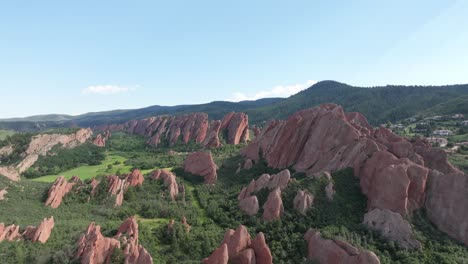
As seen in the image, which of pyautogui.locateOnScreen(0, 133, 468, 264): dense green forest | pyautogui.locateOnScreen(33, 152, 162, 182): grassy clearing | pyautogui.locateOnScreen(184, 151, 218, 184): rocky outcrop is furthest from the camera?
pyautogui.locateOnScreen(33, 152, 162, 182): grassy clearing

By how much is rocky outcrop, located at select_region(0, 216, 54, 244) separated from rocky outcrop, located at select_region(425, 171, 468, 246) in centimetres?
5973

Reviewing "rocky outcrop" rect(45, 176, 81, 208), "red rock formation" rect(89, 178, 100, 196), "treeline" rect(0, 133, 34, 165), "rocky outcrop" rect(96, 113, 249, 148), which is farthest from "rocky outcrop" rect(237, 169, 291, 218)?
"treeline" rect(0, 133, 34, 165)

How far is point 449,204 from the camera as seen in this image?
5412 cm

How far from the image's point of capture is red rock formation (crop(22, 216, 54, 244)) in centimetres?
5383

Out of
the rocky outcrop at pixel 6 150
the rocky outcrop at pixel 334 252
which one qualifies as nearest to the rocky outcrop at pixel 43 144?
the rocky outcrop at pixel 6 150

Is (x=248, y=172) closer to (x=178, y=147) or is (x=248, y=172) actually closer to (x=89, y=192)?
(x=89, y=192)

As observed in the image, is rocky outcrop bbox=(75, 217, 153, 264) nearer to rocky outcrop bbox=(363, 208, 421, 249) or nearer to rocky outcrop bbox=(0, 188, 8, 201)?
rocky outcrop bbox=(363, 208, 421, 249)

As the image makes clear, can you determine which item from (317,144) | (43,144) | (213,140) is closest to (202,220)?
(317,144)

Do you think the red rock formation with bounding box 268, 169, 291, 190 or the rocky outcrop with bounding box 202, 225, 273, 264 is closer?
the rocky outcrop with bounding box 202, 225, 273, 264

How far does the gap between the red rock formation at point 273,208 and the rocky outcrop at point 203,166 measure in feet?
104

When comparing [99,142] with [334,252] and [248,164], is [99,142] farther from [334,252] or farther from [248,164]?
[334,252]

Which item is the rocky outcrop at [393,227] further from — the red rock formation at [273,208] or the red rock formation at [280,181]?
the red rock formation at [280,181]

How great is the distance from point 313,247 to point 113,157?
135 m

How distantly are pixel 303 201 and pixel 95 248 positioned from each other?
3318cm
